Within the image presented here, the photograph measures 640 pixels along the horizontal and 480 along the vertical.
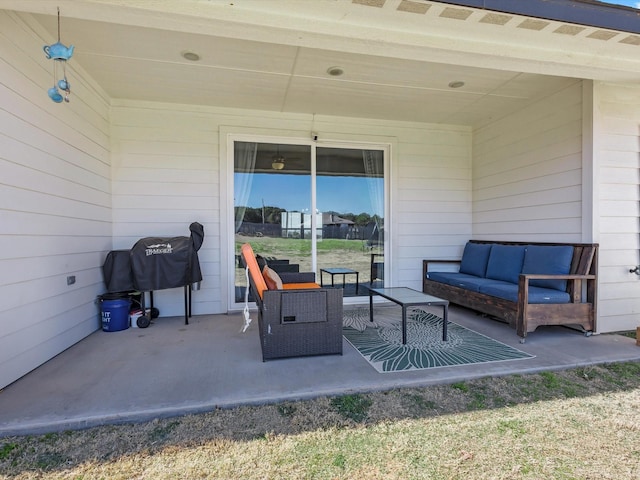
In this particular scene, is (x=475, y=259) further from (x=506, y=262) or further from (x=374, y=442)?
(x=374, y=442)

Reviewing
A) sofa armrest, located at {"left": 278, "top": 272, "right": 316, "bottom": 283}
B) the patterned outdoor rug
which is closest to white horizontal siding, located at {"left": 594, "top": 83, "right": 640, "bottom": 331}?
the patterned outdoor rug

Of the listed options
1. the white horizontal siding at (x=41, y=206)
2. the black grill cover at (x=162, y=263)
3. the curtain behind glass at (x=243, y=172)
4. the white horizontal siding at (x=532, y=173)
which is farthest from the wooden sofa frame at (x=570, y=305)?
the white horizontal siding at (x=41, y=206)

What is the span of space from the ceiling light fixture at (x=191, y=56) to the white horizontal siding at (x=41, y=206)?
1105 mm

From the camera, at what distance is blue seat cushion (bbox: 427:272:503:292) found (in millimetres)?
4107

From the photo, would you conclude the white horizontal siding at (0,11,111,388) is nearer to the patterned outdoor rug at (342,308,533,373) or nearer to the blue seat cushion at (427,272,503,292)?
the patterned outdoor rug at (342,308,533,373)

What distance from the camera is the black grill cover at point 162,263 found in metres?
3.67

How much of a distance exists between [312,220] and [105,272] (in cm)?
268

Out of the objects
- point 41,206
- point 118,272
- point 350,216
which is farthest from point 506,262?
point 41,206

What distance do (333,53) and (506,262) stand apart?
10.6 feet

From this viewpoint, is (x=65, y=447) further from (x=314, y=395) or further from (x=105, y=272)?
(x=105, y=272)

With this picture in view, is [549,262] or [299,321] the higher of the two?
[549,262]

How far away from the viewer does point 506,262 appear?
4223 millimetres

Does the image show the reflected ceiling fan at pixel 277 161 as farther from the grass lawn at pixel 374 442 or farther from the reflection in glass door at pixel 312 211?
the grass lawn at pixel 374 442

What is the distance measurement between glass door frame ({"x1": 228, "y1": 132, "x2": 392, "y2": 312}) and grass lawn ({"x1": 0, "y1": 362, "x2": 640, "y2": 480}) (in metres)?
2.68
